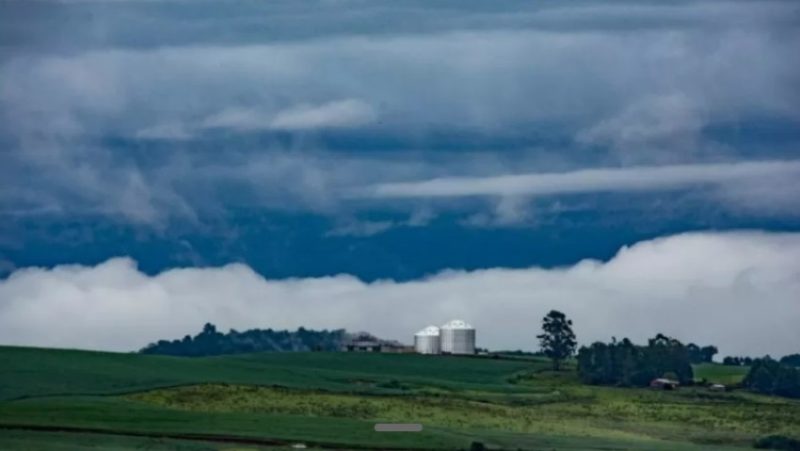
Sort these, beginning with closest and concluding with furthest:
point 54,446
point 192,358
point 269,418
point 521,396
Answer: point 54,446, point 269,418, point 521,396, point 192,358

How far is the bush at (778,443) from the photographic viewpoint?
56.6 meters

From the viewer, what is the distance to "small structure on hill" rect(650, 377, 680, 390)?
64.1 m

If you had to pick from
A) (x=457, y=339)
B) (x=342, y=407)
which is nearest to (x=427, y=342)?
(x=457, y=339)

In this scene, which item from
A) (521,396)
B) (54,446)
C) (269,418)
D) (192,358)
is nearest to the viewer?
(54,446)

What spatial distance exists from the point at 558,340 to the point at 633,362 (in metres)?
1.72

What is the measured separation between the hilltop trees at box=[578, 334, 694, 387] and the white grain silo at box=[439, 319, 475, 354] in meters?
4.00

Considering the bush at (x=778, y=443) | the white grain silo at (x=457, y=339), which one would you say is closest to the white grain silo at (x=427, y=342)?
the white grain silo at (x=457, y=339)

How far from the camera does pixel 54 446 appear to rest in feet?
173

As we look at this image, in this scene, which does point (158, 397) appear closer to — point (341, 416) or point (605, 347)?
point (341, 416)

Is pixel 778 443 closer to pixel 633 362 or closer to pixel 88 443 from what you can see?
pixel 633 362

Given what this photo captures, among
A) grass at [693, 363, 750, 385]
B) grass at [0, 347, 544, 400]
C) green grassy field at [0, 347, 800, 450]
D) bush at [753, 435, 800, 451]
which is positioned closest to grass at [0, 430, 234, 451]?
green grassy field at [0, 347, 800, 450]

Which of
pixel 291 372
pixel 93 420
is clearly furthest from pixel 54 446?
pixel 291 372

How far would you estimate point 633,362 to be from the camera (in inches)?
2527

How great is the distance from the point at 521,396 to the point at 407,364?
17.2 feet
